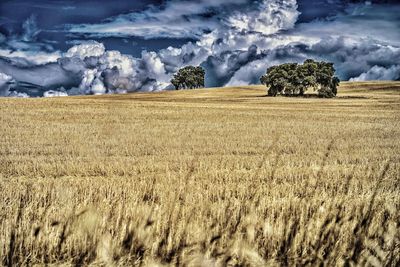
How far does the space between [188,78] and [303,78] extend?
55.2m

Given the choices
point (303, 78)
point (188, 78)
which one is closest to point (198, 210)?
point (303, 78)

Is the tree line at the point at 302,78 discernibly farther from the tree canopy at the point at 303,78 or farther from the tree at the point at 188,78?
the tree at the point at 188,78

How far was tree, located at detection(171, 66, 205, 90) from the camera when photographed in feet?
471

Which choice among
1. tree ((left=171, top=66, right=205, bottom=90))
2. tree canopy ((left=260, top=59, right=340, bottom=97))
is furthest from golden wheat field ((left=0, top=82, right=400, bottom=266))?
tree ((left=171, top=66, right=205, bottom=90))

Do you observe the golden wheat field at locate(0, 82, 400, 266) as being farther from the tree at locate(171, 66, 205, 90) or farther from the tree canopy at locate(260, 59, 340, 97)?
the tree at locate(171, 66, 205, 90)

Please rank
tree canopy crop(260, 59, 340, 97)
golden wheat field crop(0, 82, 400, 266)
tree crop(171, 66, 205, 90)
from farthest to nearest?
tree crop(171, 66, 205, 90)
tree canopy crop(260, 59, 340, 97)
golden wheat field crop(0, 82, 400, 266)

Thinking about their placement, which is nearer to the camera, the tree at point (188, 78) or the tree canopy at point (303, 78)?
the tree canopy at point (303, 78)

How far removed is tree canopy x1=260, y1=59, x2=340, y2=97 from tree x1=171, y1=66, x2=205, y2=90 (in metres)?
46.8

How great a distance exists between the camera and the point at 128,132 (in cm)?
2181

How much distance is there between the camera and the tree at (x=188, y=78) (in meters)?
144

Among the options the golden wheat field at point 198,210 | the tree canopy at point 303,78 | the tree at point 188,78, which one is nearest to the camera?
the golden wheat field at point 198,210

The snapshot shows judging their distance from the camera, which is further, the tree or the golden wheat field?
the tree

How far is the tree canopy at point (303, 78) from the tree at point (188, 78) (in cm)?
4680

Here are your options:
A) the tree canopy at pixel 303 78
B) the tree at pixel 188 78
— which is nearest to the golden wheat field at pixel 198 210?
the tree canopy at pixel 303 78
